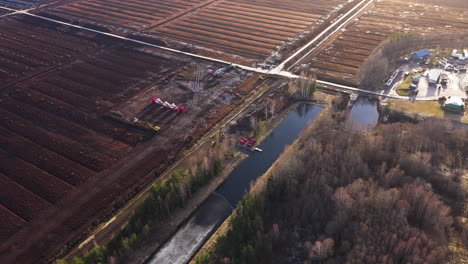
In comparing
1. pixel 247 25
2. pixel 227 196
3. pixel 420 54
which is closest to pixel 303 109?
pixel 227 196

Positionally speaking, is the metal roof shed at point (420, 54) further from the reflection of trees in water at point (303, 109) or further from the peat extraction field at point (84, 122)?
the peat extraction field at point (84, 122)

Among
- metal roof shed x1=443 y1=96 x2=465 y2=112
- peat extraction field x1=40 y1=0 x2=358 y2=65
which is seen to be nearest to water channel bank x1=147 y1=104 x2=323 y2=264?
metal roof shed x1=443 y1=96 x2=465 y2=112

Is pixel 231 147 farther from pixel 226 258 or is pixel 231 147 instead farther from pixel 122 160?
pixel 226 258

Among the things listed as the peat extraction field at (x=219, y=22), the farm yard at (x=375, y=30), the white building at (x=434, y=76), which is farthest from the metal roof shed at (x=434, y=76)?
the peat extraction field at (x=219, y=22)

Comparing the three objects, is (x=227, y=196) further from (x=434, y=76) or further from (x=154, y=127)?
(x=434, y=76)

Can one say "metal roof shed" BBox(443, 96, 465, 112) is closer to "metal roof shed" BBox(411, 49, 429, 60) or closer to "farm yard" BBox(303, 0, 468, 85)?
"farm yard" BBox(303, 0, 468, 85)

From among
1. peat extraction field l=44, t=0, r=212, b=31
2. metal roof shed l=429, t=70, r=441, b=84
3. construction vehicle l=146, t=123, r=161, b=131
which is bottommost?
construction vehicle l=146, t=123, r=161, b=131
